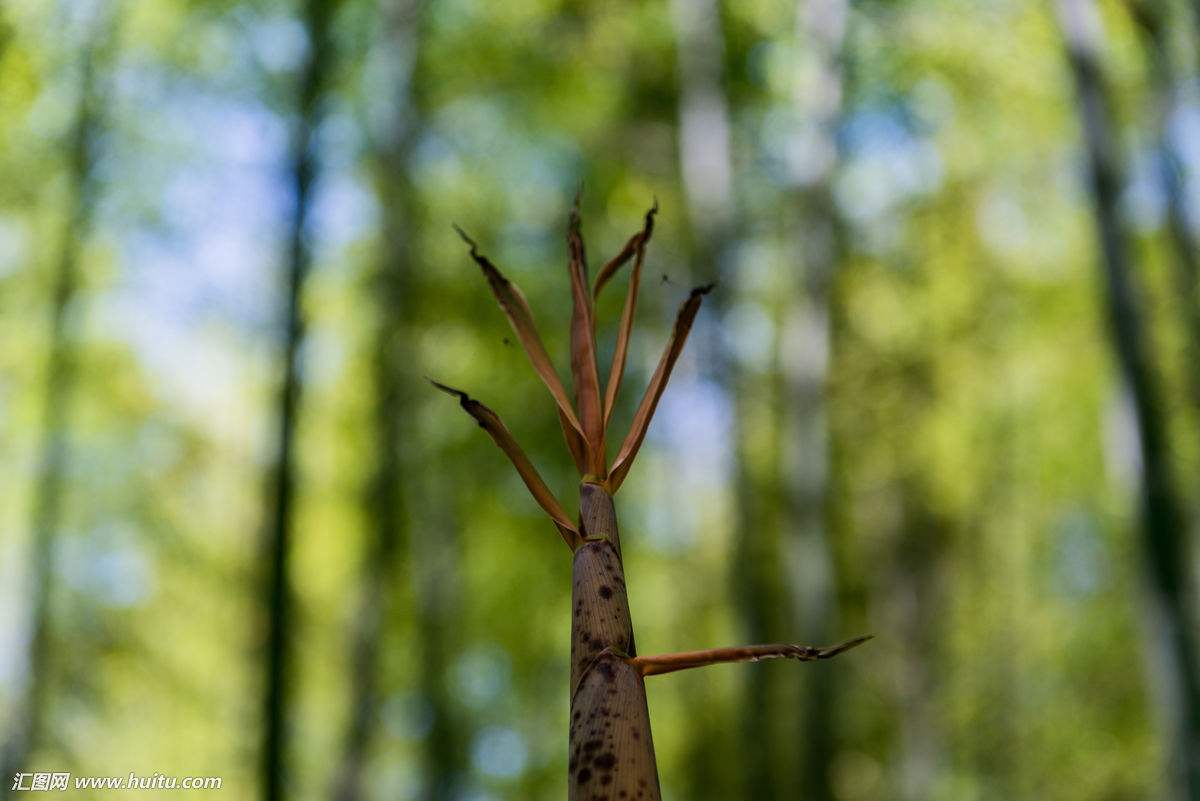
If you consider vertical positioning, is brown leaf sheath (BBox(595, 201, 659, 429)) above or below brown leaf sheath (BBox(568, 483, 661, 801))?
above

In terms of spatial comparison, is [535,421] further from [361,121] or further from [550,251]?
[361,121]

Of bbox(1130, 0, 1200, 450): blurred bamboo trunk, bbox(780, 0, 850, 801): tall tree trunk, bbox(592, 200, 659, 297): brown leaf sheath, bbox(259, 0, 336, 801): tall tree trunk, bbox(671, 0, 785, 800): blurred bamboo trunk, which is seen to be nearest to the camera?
bbox(592, 200, 659, 297): brown leaf sheath

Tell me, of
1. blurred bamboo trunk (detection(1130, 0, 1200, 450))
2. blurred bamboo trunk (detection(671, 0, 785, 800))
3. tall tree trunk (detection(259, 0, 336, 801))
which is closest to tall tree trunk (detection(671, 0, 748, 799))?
blurred bamboo trunk (detection(671, 0, 785, 800))

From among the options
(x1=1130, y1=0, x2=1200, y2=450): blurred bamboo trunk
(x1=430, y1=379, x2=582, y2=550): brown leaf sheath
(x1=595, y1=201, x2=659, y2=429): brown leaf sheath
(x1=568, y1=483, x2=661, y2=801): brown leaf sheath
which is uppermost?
(x1=1130, y1=0, x2=1200, y2=450): blurred bamboo trunk

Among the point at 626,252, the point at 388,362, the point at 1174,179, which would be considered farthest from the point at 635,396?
the point at 626,252

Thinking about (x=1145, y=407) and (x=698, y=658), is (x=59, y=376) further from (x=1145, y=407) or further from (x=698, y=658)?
(x=698, y=658)

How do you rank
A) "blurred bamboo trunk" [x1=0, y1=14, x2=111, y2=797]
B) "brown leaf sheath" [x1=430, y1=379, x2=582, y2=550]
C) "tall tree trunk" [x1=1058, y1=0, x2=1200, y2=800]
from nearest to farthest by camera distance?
"brown leaf sheath" [x1=430, y1=379, x2=582, y2=550], "tall tree trunk" [x1=1058, y1=0, x2=1200, y2=800], "blurred bamboo trunk" [x1=0, y1=14, x2=111, y2=797]

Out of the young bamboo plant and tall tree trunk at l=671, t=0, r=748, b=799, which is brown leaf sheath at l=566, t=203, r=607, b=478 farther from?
tall tree trunk at l=671, t=0, r=748, b=799

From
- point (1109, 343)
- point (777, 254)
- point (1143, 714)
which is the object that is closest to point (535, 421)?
point (777, 254)
